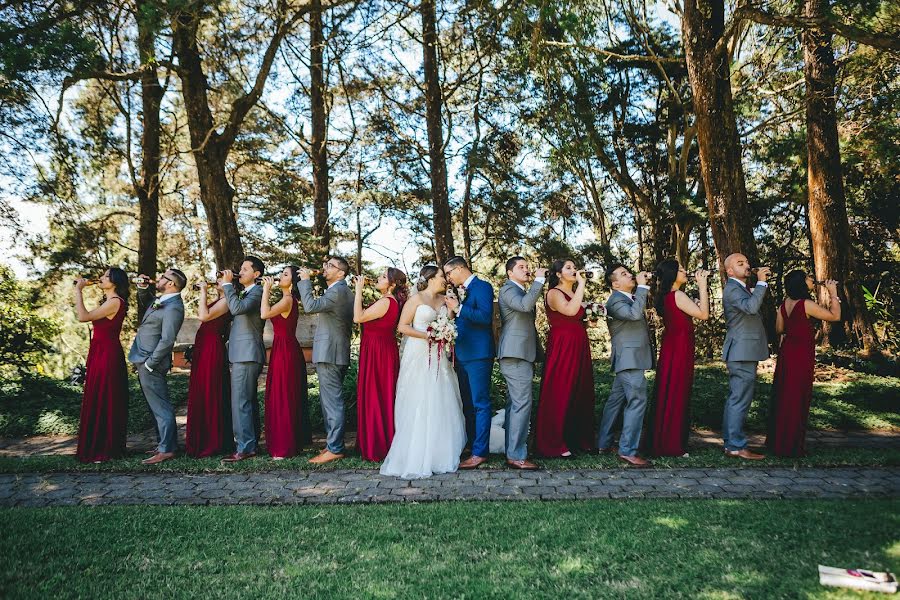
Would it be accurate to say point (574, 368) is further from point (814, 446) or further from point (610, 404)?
point (814, 446)

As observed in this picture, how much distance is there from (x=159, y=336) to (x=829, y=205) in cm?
1173

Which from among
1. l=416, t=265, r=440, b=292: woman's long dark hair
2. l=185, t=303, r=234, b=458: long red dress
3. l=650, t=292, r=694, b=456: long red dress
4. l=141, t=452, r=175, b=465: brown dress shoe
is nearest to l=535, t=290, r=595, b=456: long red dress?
l=650, t=292, r=694, b=456: long red dress

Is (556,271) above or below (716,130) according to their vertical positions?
below

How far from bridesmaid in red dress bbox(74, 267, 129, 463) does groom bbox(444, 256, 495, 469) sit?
4.19m

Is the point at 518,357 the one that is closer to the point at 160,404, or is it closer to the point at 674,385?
the point at 674,385

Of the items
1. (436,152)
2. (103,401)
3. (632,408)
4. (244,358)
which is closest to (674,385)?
(632,408)

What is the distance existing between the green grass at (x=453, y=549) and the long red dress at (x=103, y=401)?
7.30ft

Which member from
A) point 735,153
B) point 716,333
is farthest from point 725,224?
point 716,333

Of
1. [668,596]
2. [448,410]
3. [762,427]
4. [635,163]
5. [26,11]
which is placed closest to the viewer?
[668,596]

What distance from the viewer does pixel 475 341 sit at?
6.63m

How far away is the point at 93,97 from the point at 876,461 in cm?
1930

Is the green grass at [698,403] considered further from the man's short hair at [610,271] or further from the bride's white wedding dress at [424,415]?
the man's short hair at [610,271]

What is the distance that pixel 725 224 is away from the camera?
30.1 ft

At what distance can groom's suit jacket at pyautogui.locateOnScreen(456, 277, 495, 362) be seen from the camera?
653cm
